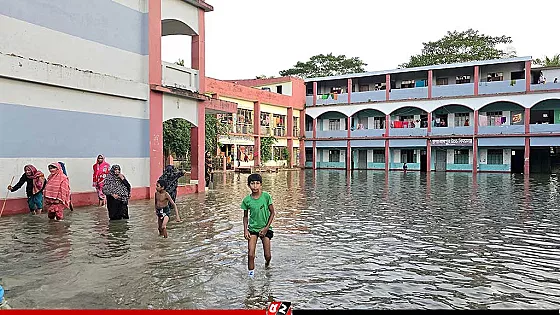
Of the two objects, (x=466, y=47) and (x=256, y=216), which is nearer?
(x=256, y=216)

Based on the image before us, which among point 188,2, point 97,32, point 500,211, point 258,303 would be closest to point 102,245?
point 258,303

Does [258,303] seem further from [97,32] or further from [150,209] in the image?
[97,32]

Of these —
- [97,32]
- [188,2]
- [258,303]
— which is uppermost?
[188,2]

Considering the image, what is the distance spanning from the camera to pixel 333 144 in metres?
44.3

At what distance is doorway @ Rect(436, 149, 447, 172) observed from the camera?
4081cm

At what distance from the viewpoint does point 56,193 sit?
9.91 m

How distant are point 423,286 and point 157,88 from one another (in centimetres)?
1116

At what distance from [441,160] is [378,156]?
214 inches

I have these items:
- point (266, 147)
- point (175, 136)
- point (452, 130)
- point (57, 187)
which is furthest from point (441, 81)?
point (57, 187)

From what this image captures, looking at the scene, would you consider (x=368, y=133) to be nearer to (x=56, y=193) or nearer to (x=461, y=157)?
(x=461, y=157)

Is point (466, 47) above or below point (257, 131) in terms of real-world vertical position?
above

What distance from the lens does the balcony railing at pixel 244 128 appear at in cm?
3766

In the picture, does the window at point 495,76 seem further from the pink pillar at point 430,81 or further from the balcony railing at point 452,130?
the pink pillar at point 430,81

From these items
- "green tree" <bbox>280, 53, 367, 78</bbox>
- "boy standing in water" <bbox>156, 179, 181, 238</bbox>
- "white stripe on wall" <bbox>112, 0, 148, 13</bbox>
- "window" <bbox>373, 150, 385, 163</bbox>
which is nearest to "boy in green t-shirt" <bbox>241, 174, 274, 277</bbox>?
"boy standing in water" <bbox>156, 179, 181, 238</bbox>
